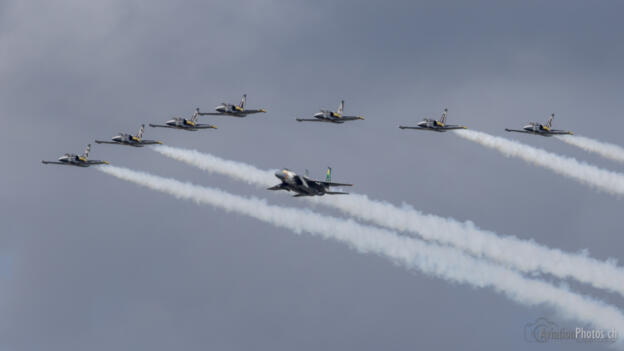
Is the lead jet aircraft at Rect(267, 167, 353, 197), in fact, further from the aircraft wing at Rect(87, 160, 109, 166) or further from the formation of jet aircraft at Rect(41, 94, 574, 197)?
the aircraft wing at Rect(87, 160, 109, 166)

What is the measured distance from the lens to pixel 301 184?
15925 centimetres

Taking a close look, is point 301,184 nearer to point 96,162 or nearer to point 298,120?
point 298,120

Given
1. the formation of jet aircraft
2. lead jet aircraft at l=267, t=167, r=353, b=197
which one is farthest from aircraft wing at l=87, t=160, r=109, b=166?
lead jet aircraft at l=267, t=167, r=353, b=197

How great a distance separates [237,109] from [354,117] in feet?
58.6

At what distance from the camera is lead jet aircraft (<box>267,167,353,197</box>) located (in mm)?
158125

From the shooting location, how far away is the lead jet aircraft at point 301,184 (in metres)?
158

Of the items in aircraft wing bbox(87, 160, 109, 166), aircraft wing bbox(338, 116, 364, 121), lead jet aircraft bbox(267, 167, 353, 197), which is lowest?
lead jet aircraft bbox(267, 167, 353, 197)

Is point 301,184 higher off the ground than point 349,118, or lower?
lower

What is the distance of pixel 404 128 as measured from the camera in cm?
16362

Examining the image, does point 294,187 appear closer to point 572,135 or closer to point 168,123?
point 168,123

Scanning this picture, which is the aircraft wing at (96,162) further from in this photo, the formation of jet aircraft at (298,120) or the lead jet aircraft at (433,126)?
the lead jet aircraft at (433,126)

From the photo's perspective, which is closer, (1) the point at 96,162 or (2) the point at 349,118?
(2) the point at 349,118

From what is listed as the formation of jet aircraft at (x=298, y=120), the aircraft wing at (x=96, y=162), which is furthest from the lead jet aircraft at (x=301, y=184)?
the aircraft wing at (x=96, y=162)

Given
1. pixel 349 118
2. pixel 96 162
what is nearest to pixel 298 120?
pixel 349 118
